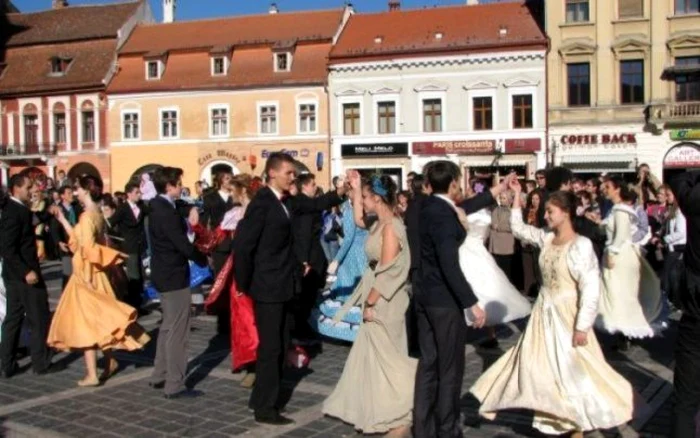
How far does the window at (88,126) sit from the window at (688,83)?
92.9 feet

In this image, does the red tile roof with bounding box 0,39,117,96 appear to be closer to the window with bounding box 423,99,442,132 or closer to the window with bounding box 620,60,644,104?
the window with bounding box 423,99,442,132

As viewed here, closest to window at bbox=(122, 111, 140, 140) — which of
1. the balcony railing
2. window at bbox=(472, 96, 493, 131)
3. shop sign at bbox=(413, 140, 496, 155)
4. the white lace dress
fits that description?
the balcony railing

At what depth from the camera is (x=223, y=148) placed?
39469 mm

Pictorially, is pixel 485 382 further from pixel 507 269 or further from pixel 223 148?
pixel 223 148

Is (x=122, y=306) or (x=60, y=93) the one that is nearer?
(x=122, y=306)

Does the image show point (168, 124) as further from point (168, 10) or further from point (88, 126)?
point (168, 10)

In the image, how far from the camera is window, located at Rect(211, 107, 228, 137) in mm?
39334

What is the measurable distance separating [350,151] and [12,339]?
29323mm

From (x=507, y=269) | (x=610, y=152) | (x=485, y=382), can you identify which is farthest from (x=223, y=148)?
(x=485, y=382)

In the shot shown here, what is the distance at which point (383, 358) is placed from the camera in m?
6.39

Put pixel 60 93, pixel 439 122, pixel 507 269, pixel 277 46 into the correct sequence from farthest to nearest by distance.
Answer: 1. pixel 60 93
2. pixel 277 46
3. pixel 439 122
4. pixel 507 269

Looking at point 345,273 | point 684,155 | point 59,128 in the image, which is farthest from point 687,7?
point 59,128

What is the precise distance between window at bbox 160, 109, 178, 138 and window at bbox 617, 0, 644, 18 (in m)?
21.3

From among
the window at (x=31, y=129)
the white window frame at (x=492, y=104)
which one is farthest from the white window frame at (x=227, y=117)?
the white window frame at (x=492, y=104)
